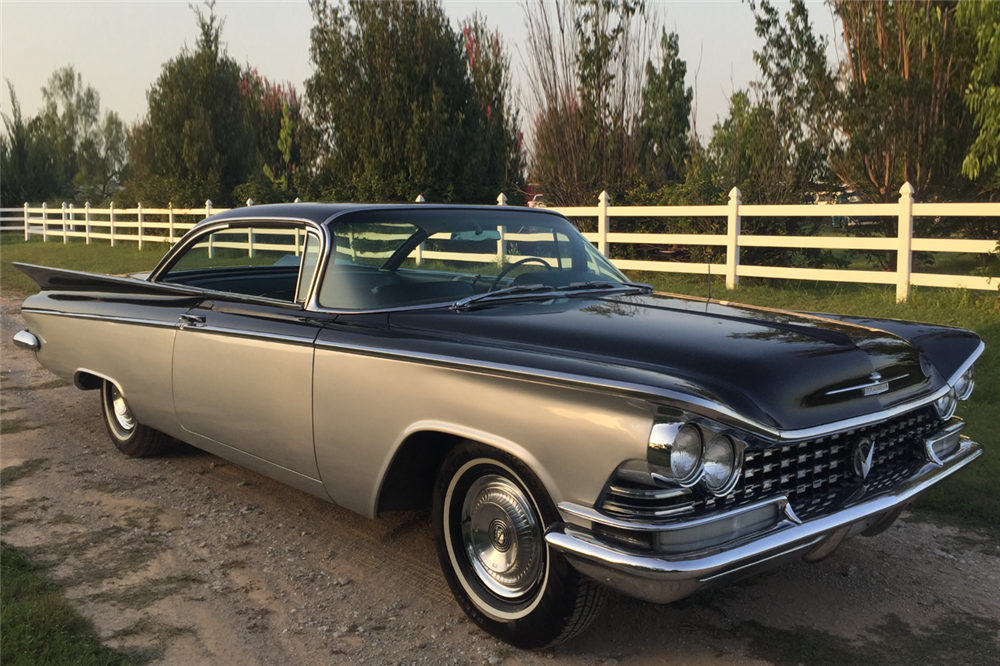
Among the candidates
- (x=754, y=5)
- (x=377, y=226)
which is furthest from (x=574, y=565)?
(x=754, y=5)

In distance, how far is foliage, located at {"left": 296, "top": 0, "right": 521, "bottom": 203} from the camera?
1878 centimetres

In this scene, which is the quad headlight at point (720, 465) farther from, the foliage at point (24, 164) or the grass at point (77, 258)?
the foliage at point (24, 164)

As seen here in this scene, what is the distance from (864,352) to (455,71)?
17293mm

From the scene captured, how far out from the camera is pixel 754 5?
15109 millimetres

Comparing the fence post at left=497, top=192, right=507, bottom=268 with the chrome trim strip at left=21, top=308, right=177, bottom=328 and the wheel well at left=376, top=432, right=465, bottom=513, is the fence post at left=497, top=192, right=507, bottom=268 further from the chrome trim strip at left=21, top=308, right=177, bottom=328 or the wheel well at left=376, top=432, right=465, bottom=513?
the chrome trim strip at left=21, top=308, right=177, bottom=328

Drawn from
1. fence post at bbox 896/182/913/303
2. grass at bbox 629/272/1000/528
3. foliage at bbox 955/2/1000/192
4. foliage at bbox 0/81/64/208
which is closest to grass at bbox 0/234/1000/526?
grass at bbox 629/272/1000/528

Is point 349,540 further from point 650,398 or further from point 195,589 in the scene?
point 650,398

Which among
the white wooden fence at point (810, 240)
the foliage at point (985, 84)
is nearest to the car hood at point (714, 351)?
the white wooden fence at point (810, 240)

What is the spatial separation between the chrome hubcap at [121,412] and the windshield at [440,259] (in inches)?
86.3

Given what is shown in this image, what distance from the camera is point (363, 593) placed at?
3.43 m

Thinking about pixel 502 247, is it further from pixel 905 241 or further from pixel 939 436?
pixel 905 241

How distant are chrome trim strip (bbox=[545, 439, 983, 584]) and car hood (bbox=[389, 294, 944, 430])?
318mm

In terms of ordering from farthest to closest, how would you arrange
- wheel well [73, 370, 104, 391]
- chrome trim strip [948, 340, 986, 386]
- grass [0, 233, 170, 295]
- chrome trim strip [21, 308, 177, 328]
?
grass [0, 233, 170, 295] → wheel well [73, 370, 104, 391] → chrome trim strip [21, 308, 177, 328] → chrome trim strip [948, 340, 986, 386]

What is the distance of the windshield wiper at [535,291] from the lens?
3594mm
